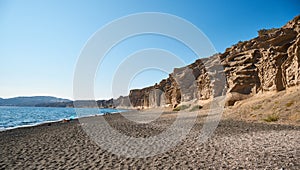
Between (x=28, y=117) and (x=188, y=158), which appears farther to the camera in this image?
(x=28, y=117)

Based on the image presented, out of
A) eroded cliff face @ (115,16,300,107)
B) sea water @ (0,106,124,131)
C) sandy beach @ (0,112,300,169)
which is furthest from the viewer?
sea water @ (0,106,124,131)

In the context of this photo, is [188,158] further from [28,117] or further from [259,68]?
[28,117]

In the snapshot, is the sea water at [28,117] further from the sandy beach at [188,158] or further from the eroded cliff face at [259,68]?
the eroded cliff face at [259,68]

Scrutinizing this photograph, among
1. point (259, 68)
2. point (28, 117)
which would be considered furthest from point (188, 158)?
point (28, 117)

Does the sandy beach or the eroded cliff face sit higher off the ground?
the eroded cliff face

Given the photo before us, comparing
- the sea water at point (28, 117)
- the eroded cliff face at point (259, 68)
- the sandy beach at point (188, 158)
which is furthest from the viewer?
the sea water at point (28, 117)

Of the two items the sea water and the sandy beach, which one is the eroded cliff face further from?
the sea water

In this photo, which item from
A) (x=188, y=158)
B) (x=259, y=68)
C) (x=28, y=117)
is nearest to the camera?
(x=188, y=158)

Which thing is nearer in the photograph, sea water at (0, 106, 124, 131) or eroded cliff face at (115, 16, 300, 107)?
eroded cliff face at (115, 16, 300, 107)

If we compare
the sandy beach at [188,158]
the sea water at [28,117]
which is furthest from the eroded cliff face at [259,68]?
the sea water at [28,117]

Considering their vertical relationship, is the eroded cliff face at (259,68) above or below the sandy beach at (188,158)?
above

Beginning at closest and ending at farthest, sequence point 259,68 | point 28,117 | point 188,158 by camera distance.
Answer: point 188,158
point 259,68
point 28,117

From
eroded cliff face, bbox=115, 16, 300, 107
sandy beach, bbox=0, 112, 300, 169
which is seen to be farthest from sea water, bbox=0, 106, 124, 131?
eroded cliff face, bbox=115, 16, 300, 107

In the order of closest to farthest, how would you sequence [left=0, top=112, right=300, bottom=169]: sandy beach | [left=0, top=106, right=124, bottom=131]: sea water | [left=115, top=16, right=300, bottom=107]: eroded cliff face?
[left=0, top=112, right=300, bottom=169]: sandy beach → [left=115, top=16, right=300, bottom=107]: eroded cliff face → [left=0, top=106, right=124, bottom=131]: sea water
